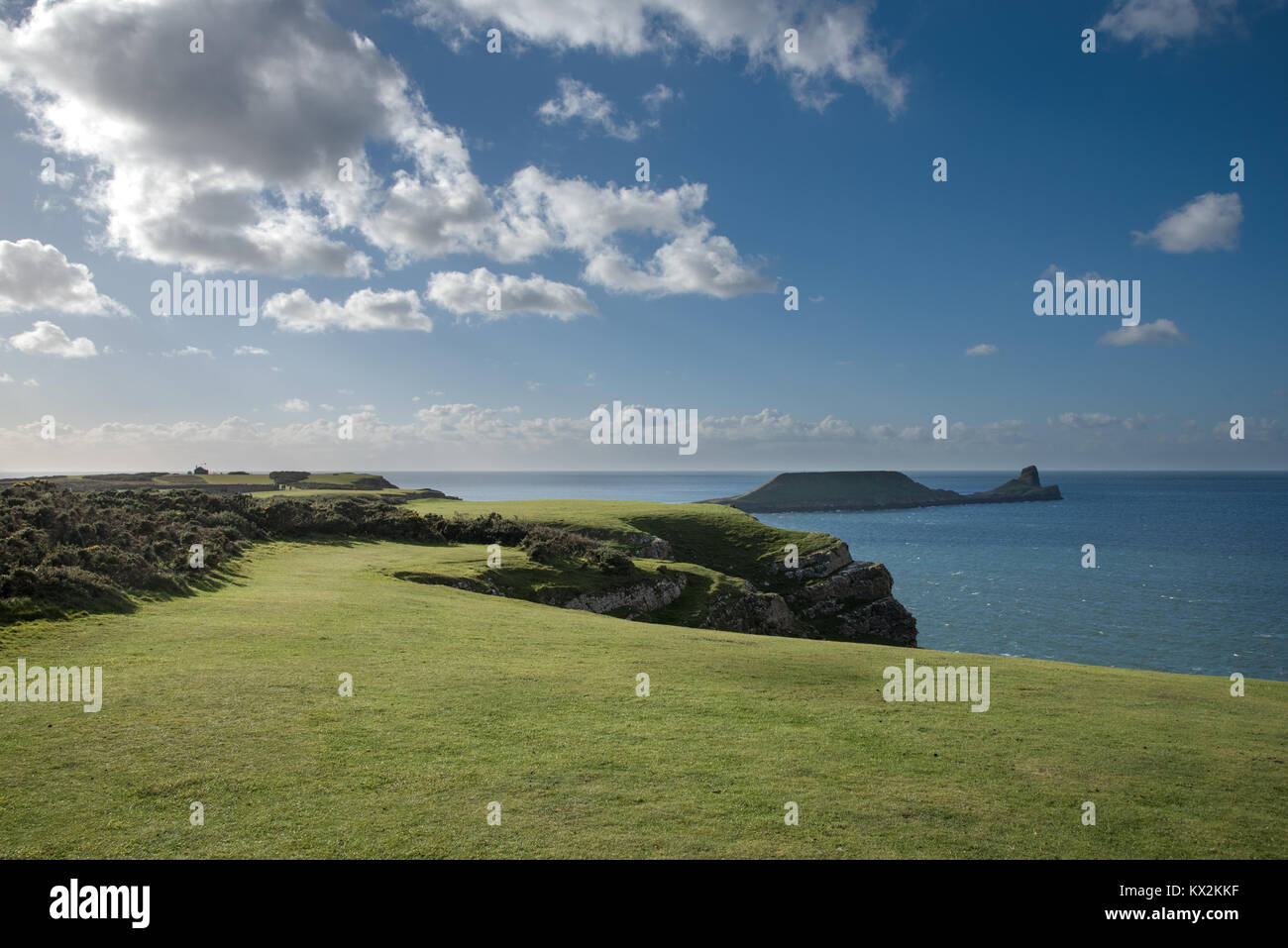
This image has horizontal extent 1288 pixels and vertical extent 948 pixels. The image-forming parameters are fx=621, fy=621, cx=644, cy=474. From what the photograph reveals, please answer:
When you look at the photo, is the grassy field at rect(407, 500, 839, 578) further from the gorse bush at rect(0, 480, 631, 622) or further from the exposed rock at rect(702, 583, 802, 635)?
the exposed rock at rect(702, 583, 802, 635)

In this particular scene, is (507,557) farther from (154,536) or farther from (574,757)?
(574,757)

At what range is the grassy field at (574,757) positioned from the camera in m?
8.37

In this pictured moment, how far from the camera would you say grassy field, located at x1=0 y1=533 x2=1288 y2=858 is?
837cm

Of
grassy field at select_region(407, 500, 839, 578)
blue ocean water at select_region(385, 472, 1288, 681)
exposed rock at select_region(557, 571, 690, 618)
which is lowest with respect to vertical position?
blue ocean water at select_region(385, 472, 1288, 681)

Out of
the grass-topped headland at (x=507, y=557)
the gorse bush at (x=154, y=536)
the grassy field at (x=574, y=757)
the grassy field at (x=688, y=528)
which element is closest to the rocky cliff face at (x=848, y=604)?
the grass-topped headland at (x=507, y=557)

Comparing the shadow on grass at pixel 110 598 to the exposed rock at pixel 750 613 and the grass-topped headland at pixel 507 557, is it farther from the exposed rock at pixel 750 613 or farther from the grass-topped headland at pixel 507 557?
the exposed rock at pixel 750 613

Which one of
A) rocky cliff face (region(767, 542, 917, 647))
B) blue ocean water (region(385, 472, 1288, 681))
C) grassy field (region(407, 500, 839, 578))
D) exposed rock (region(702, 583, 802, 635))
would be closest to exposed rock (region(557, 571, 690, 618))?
exposed rock (region(702, 583, 802, 635))

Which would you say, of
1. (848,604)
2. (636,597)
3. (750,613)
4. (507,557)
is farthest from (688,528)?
(507,557)

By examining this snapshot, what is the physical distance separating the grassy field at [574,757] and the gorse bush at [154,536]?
2.13m

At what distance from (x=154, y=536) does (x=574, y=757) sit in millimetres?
29165

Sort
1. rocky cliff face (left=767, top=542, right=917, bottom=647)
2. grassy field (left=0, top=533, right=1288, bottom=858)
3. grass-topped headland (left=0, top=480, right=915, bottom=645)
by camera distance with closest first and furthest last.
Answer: grassy field (left=0, top=533, right=1288, bottom=858) → grass-topped headland (left=0, top=480, right=915, bottom=645) → rocky cliff face (left=767, top=542, right=917, bottom=647)

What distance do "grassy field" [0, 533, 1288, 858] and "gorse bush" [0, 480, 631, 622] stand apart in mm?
2135
